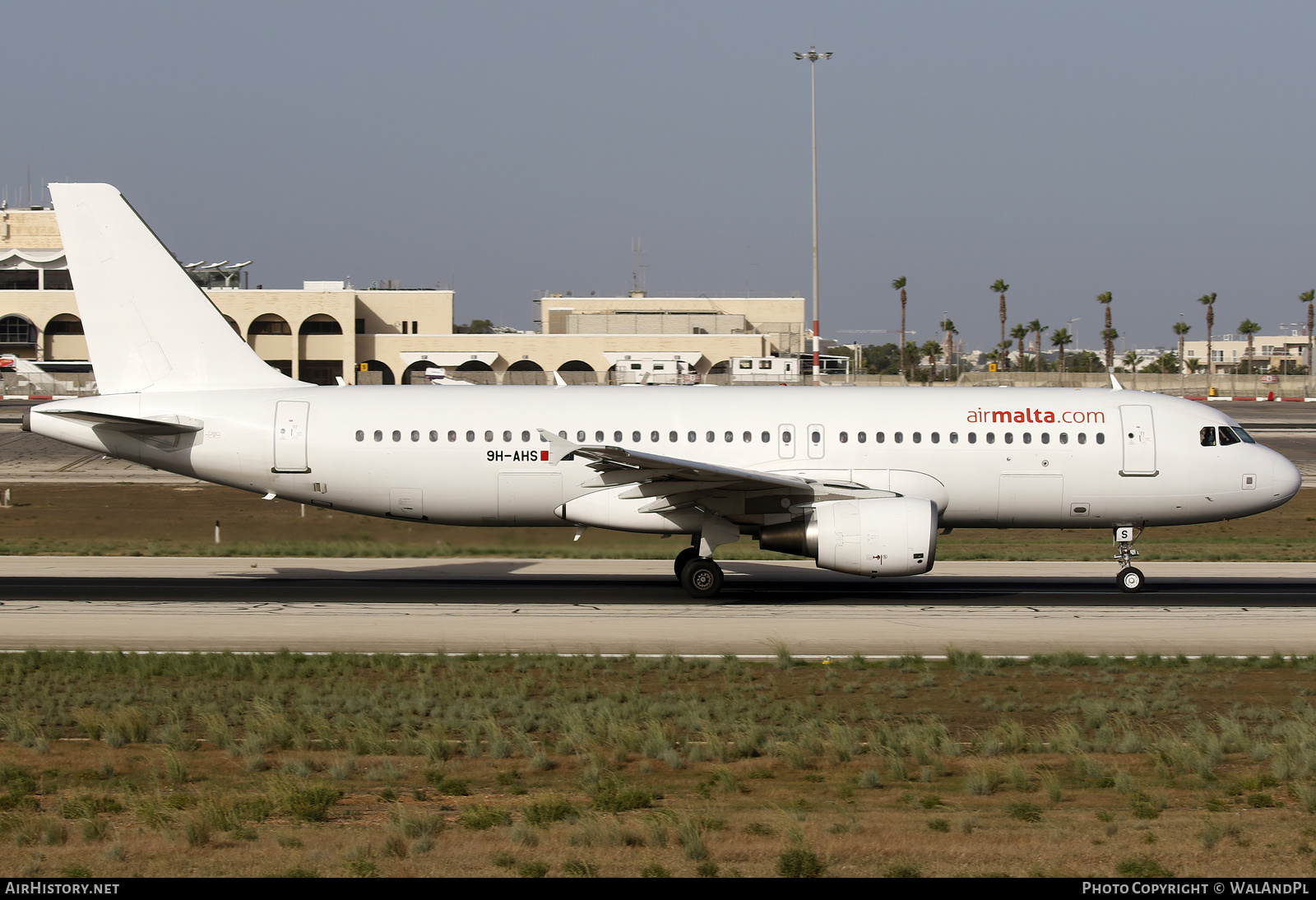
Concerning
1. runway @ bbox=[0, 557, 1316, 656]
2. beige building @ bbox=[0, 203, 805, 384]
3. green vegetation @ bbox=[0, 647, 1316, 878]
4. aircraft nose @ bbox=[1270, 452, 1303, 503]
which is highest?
beige building @ bbox=[0, 203, 805, 384]

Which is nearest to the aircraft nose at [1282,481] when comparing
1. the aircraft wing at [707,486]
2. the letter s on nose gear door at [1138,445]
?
the letter s on nose gear door at [1138,445]

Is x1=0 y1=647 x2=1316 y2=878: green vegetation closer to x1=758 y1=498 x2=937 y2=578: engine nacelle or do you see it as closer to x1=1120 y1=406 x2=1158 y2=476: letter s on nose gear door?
x1=758 y1=498 x2=937 y2=578: engine nacelle

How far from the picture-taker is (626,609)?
2219cm

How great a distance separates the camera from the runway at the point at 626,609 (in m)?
19.0

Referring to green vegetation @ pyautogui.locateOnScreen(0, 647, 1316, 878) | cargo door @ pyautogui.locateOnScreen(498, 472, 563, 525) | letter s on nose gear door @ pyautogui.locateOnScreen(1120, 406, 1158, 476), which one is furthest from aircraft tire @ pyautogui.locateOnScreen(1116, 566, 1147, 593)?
cargo door @ pyautogui.locateOnScreen(498, 472, 563, 525)

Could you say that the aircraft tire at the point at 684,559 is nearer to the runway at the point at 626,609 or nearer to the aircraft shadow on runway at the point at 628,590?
the aircraft shadow on runway at the point at 628,590

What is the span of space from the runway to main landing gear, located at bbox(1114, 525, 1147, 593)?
0.35 metres

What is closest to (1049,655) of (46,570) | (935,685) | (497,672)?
(935,685)

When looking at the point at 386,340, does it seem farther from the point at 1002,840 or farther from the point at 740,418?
the point at 1002,840

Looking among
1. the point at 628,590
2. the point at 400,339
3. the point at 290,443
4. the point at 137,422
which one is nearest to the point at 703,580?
the point at 628,590

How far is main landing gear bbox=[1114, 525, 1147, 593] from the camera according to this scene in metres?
24.7

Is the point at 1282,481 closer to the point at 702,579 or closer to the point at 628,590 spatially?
the point at 702,579

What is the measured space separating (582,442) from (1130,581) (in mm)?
11617

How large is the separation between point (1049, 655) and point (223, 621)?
1350cm
